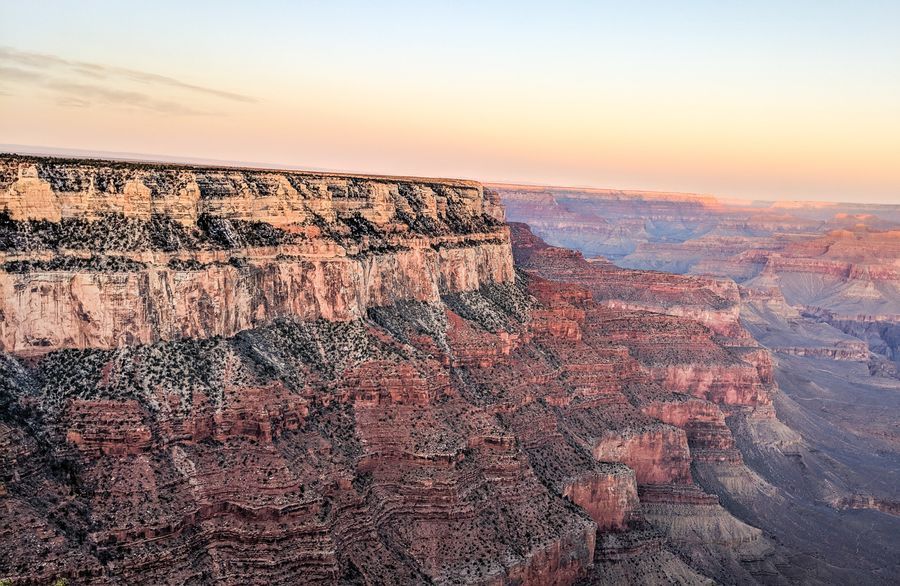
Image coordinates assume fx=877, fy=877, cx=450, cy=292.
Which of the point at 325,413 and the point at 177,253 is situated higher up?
the point at 177,253

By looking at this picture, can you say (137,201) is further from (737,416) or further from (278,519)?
(737,416)

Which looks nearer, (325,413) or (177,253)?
(177,253)

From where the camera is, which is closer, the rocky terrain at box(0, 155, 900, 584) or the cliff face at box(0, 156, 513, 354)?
the rocky terrain at box(0, 155, 900, 584)

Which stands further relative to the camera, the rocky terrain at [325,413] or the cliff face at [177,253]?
the cliff face at [177,253]
